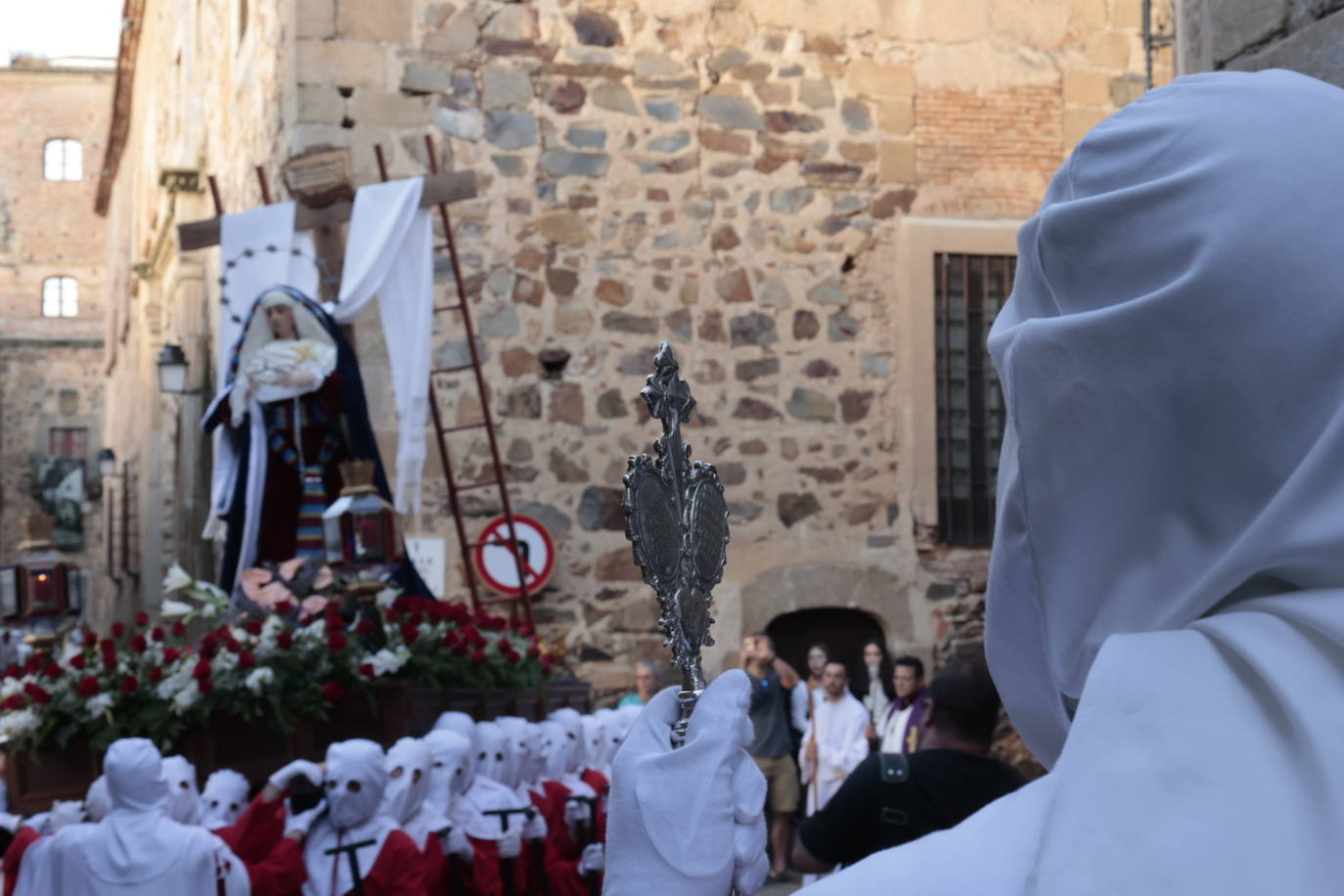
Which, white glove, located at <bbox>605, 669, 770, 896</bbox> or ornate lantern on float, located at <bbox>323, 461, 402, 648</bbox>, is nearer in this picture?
white glove, located at <bbox>605, 669, 770, 896</bbox>

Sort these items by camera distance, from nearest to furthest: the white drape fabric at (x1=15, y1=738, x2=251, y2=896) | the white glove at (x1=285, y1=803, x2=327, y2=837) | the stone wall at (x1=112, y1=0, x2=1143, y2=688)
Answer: the white drape fabric at (x1=15, y1=738, x2=251, y2=896) → the white glove at (x1=285, y1=803, x2=327, y2=837) → the stone wall at (x1=112, y1=0, x2=1143, y2=688)

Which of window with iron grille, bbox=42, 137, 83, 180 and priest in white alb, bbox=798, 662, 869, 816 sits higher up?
window with iron grille, bbox=42, 137, 83, 180

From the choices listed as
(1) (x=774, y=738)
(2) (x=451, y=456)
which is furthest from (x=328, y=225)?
(1) (x=774, y=738)

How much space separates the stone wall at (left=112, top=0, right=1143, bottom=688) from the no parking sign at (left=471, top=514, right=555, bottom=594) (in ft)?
0.58

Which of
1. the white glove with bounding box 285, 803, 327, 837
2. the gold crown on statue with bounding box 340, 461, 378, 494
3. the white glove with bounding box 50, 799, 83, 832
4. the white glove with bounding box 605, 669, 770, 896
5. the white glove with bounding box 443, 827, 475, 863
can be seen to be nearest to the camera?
the white glove with bounding box 605, 669, 770, 896

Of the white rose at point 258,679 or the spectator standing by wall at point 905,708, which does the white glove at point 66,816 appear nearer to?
the white rose at point 258,679

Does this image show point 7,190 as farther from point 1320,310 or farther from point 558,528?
point 1320,310

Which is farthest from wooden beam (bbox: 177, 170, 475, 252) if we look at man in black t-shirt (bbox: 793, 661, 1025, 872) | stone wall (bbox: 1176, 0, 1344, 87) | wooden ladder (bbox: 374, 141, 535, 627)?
man in black t-shirt (bbox: 793, 661, 1025, 872)

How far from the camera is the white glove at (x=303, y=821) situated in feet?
20.0

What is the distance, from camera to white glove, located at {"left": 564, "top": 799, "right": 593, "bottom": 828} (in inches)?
309

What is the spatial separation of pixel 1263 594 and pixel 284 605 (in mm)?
5988

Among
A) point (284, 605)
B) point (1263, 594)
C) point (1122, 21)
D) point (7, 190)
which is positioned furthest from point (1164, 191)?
point (7, 190)

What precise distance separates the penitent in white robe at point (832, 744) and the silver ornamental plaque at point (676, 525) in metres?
8.62

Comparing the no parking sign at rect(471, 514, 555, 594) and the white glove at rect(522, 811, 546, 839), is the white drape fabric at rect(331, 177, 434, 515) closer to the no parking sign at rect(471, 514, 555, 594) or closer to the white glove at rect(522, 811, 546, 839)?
the no parking sign at rect(471, 514, 555, 594)
